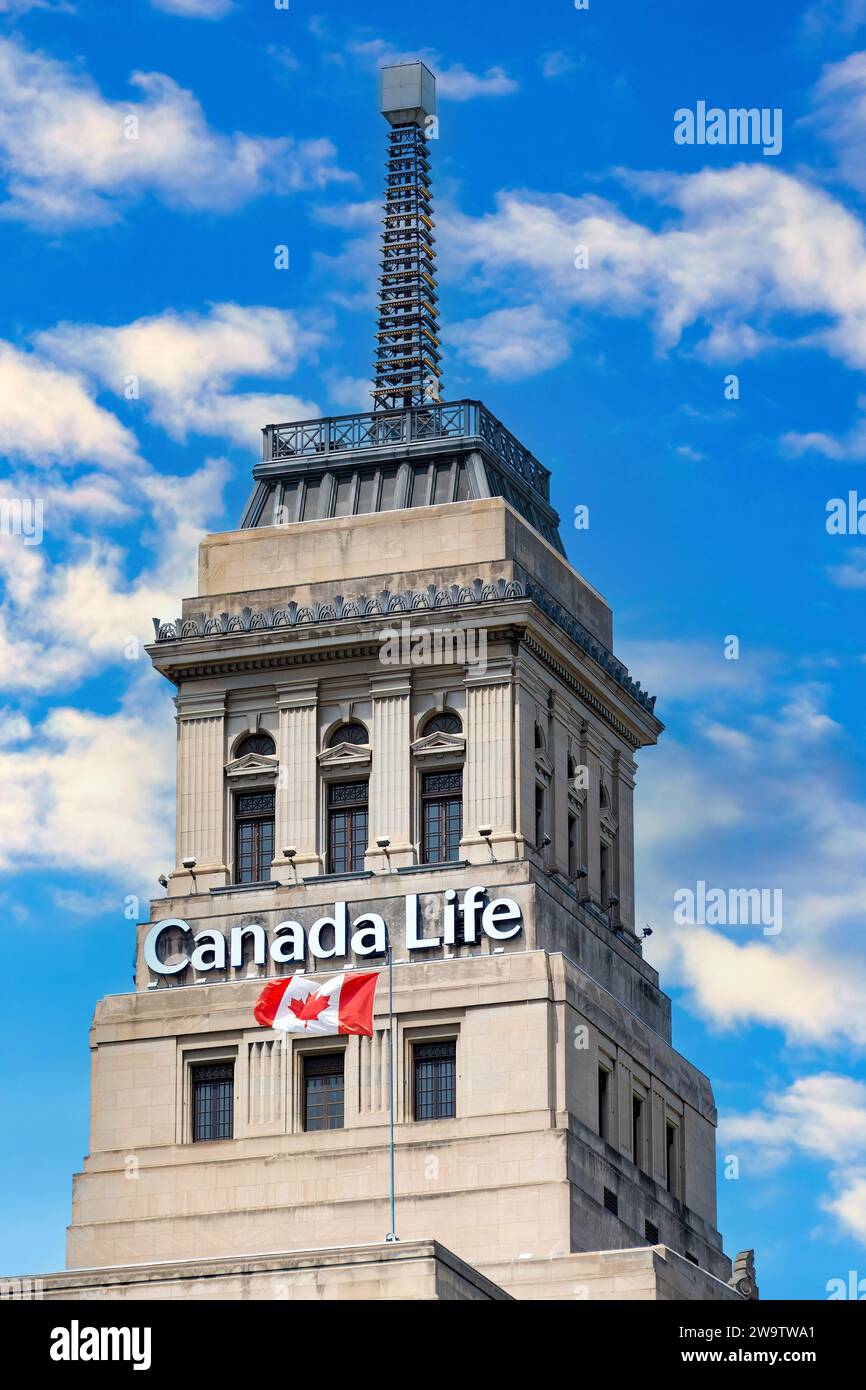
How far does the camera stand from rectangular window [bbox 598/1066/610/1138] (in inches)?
4973

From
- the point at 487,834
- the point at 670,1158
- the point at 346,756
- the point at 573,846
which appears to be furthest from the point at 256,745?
the point at 670,1158

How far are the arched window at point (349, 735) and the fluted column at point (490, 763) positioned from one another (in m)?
3.96

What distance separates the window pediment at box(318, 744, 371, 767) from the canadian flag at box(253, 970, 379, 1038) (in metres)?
9.42

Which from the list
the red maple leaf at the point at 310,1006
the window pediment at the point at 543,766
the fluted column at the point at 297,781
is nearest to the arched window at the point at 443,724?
the window pediment at the point at 543,766

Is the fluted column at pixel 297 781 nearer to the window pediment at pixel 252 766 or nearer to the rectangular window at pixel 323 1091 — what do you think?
the window pediment at pixel 252 766

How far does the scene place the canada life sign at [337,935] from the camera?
412 feet

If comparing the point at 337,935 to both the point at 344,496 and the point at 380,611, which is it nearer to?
the point at 380,611

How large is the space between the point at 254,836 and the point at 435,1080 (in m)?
11.6

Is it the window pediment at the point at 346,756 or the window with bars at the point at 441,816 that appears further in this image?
the window pediment at the point at 346,756

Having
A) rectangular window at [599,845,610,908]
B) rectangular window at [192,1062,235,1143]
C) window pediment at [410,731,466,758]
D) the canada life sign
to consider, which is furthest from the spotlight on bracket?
rectangular window at [192,1062,235,1143]

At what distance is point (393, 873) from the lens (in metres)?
128

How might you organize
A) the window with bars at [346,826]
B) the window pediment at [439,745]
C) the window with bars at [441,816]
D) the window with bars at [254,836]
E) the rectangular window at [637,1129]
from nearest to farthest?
the window with bars at [441,816] → the rectangular window at [637,1129] → the window pediment at [439,745] → the window with bars at [346,826] → the window with bars at [254,836]

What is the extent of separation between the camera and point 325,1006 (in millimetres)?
122188
